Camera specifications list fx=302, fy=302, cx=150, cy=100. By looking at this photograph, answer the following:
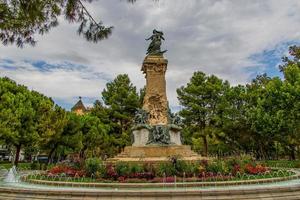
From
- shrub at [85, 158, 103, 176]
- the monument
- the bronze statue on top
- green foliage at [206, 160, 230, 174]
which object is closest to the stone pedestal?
the monument

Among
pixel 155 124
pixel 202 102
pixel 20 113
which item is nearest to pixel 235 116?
pixel 202 102

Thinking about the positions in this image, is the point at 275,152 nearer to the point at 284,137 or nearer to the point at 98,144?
the point at 284,137

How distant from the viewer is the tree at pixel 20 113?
2786 centimetres

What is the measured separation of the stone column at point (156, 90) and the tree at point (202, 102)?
59.8 feet

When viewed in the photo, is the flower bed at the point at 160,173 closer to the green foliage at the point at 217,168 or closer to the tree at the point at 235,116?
the green foliage at the point at 217,168

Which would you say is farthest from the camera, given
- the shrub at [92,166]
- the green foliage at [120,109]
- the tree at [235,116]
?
the green foliage at [120,109]

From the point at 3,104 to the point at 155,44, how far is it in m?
15.4

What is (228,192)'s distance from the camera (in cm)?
958

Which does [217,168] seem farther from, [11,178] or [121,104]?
[121,104]

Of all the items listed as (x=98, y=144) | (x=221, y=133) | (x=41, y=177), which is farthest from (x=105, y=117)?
(x=41, y=177)

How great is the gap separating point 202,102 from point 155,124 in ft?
68.7

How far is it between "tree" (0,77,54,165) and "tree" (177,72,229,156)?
63.0 feet

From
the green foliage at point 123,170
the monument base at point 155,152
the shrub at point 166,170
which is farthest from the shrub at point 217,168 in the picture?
the monument base at point 155,152

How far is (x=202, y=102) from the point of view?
4253 centimetres
